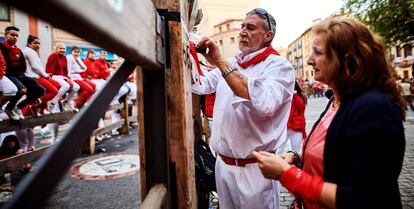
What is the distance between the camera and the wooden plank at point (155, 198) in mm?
1109

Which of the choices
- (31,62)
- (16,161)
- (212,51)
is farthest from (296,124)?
(31,62)

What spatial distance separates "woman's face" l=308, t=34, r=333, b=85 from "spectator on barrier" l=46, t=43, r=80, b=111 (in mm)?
6674

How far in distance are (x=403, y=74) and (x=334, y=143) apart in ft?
161

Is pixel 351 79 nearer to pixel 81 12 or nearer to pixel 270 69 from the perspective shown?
pixel 270 69

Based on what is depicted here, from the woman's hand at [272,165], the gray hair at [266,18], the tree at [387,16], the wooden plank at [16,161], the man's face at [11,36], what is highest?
the tree at [387,16]

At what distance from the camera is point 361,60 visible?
1.20m

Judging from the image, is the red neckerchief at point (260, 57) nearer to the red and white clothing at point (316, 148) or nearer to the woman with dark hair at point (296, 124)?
the red and white clothing at point (316, 148)

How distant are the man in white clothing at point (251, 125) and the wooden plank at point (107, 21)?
1097 mm

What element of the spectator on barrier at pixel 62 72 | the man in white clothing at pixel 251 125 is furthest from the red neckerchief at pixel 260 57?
the spectator on barrier at pixel 62 72

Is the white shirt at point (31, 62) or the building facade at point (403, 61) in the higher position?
the building facade at point (403, 61)

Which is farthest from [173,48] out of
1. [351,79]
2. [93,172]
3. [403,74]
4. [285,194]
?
[403,74]

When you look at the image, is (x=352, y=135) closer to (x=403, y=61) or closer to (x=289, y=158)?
(x=289, y=158)

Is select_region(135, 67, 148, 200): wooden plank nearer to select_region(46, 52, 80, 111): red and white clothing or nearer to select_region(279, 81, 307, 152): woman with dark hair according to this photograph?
select_region(279, 81, 307, 152): woman with dark hair

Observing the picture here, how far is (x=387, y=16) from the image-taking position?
517 inches
